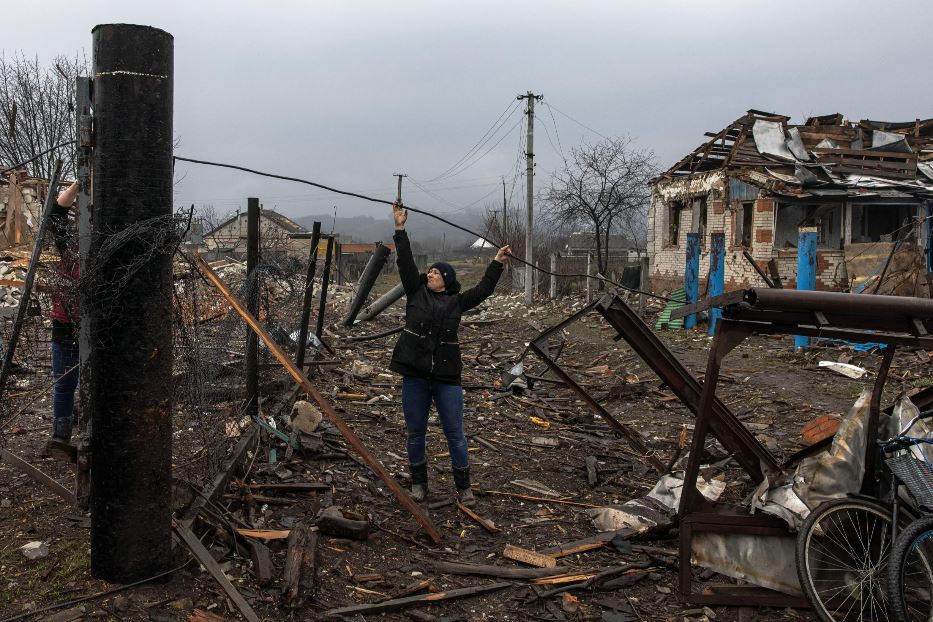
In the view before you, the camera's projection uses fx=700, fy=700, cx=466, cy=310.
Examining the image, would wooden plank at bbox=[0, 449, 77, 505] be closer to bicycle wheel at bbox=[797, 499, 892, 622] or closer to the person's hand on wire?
the person's hand on wire

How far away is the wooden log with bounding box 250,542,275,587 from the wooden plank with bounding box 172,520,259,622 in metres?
0.22

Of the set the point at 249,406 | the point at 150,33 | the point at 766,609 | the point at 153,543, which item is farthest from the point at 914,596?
the point at 249,406

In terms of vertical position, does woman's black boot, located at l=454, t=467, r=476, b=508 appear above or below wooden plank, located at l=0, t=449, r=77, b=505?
below

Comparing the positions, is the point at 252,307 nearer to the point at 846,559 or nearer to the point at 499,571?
the point at 499,571

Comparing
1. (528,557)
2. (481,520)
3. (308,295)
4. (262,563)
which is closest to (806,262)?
(308,295)

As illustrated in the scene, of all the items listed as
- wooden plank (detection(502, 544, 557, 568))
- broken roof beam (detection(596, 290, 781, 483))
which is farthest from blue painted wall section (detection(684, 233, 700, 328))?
wooden plank (detection(502, 544, 557, 568))

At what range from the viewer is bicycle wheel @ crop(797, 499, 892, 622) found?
3.92m

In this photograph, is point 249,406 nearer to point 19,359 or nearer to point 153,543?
point 19,359

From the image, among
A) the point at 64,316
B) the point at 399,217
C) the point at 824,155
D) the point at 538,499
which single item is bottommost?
the point at 538,499

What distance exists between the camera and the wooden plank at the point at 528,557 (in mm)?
4754

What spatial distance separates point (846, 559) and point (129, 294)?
13.9 feet

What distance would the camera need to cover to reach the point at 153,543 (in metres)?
3.66

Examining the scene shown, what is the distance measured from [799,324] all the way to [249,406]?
5042 millimetres

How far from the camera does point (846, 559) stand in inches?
161
